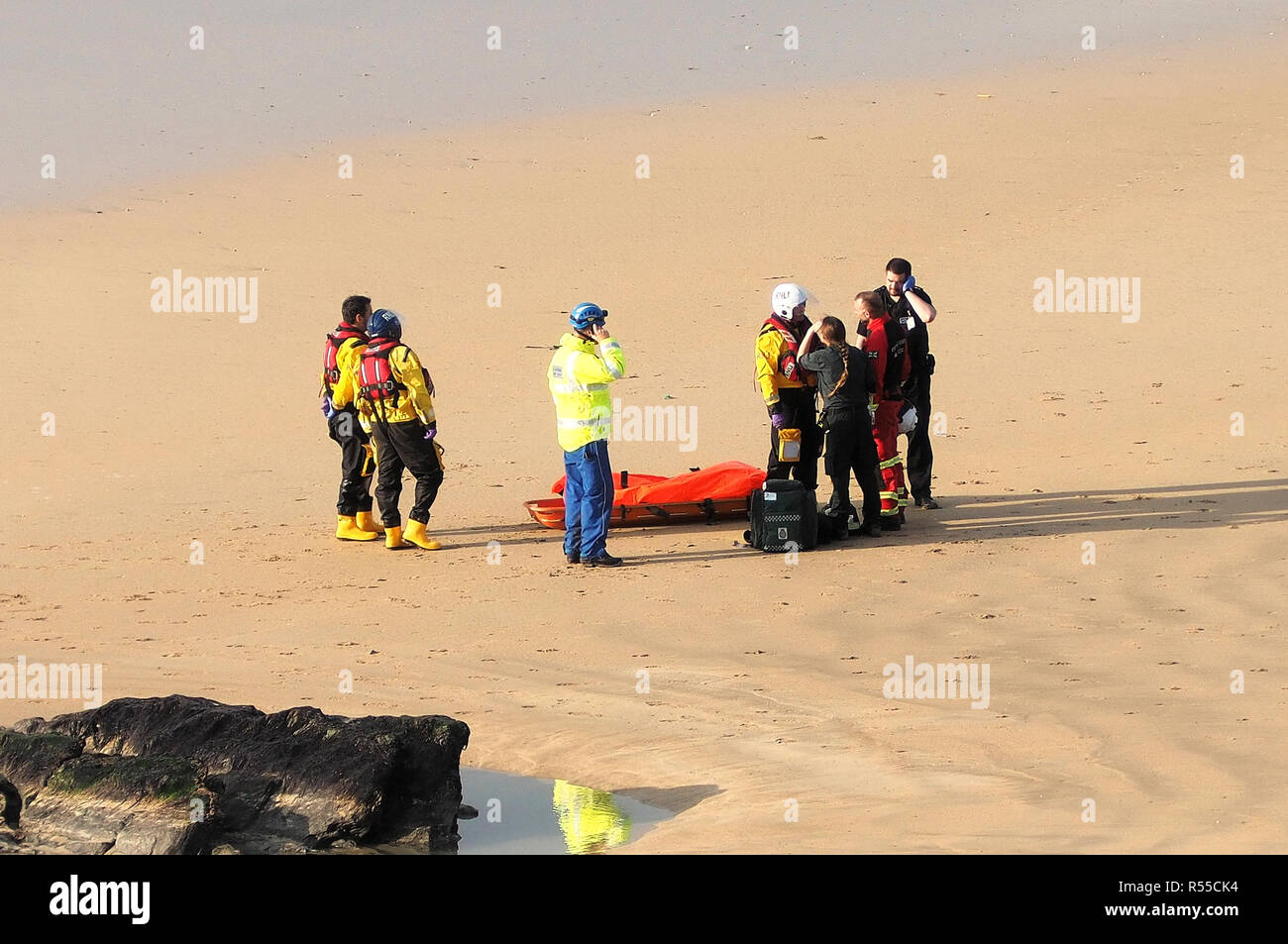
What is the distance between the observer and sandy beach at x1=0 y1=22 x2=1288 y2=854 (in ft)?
29.5

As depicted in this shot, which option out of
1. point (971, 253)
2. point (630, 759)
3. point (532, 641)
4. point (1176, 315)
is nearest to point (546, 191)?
point (971, 253)

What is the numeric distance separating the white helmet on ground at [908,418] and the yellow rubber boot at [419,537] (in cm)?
366

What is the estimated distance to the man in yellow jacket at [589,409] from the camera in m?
12.6

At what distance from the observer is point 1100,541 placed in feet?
43.3

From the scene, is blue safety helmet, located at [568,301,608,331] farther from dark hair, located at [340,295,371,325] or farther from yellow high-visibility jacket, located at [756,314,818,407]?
dark hair, located at [340,295,371,325]

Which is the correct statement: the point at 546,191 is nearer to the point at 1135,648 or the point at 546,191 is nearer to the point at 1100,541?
the point at 1100,541

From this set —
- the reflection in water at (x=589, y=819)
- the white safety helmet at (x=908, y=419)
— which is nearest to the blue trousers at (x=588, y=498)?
the white safety helmet at (x=908, y=419)

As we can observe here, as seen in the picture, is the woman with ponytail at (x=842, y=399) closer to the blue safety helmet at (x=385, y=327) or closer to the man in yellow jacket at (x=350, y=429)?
the blue safety helmet at (x=385, y=327)

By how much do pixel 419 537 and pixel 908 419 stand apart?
12.5 feet

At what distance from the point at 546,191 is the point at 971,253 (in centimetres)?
758

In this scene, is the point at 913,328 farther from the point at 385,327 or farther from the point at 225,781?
the point at 225,781

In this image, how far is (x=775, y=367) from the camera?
43.9 feet

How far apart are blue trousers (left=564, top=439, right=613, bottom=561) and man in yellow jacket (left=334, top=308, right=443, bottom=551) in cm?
112

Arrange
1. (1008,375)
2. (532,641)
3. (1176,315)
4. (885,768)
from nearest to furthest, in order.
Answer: (885,768), (532,641), (1008,375), (1176,315)
